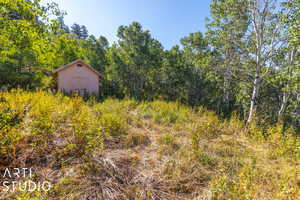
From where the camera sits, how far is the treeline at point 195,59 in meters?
4.04

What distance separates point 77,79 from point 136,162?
1082 centimetres

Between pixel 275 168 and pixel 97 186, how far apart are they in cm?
369

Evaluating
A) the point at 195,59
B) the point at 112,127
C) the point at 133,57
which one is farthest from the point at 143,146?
the point at 133,57

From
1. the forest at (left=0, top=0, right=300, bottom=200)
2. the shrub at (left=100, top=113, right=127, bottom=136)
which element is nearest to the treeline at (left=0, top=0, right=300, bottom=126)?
the forest at (left=0, top=0, right=300, bottom=200)

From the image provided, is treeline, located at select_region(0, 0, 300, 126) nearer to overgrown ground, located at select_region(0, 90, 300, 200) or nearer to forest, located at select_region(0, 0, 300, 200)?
forest, located at select_region(0, 0, 300, 200)

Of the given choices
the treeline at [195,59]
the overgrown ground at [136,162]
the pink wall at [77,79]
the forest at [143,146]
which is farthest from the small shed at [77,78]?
the overgrown ground at [136,162]

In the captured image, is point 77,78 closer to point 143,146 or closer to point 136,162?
point 143,146

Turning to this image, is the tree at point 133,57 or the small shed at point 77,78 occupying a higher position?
the tree at point 133,57

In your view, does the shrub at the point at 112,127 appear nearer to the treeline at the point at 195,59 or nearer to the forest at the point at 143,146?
the forest at the point at 143,146

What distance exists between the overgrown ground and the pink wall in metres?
7.60

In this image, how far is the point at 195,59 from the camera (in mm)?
7609

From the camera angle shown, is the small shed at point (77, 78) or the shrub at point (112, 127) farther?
the small shed at point (77, 78)

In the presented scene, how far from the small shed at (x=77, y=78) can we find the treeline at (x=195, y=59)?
1475 mm

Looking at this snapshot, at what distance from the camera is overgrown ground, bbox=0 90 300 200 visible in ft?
6.38
